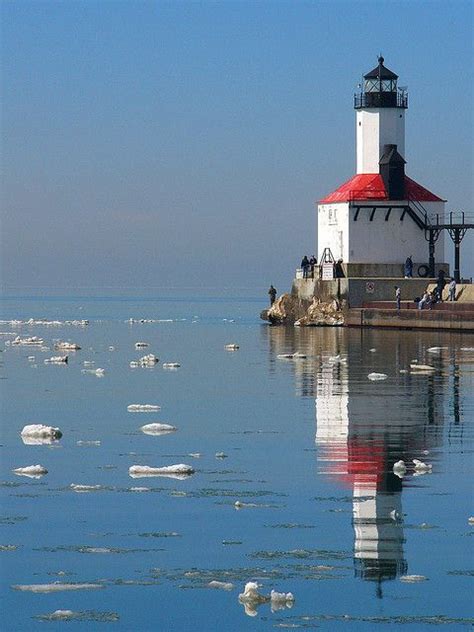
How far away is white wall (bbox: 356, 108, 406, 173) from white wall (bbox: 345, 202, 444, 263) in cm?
256

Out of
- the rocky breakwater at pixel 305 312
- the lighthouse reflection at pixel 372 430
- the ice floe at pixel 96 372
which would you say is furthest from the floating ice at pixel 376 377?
the rocky breakwater at pixel 305 312

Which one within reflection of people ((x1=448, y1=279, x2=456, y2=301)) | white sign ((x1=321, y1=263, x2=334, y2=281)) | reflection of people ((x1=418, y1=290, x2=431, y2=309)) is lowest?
reflection of people ((x1=418, y1=290, x2=431, y2=309))

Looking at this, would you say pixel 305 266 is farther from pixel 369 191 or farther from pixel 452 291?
pixel 452 291

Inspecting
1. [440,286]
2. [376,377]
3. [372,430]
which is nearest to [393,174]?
[440,286]

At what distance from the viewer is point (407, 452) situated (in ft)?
58.7

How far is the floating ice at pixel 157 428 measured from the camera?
20.3 metres

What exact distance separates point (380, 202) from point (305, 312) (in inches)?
224

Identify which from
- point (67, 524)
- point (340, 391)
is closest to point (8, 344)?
point (340, 391)

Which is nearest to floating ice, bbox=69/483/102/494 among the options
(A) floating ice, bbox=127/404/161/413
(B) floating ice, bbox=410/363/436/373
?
(A) floating ice, bbox=127/404/161/413

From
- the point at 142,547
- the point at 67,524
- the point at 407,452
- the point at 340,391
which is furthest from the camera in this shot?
the point at 340,391

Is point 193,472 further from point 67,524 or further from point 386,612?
point 386,612

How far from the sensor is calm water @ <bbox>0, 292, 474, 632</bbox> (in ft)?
34.9

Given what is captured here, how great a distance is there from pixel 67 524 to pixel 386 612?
12.4ft

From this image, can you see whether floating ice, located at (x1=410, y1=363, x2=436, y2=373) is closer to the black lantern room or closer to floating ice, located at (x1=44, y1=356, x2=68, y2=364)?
floating ice, located at (x1=44, y1=356, x2=68, y2=364)
